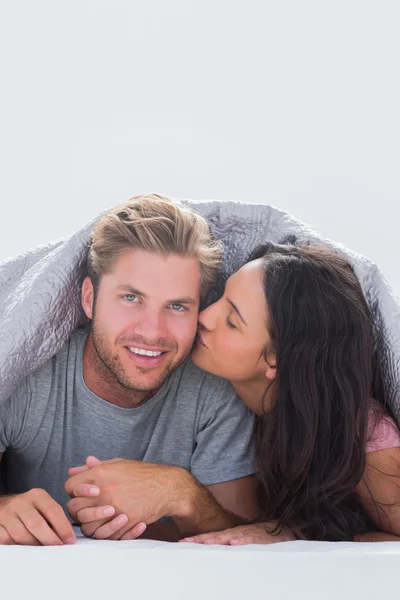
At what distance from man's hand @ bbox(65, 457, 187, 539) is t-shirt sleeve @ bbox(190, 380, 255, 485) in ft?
0.55

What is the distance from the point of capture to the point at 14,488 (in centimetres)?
174

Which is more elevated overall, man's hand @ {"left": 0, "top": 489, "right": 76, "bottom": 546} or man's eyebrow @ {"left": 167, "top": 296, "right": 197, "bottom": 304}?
man's eyebrow @ {"left": 167, "top": 296, "right": 197, "bottom": 304}

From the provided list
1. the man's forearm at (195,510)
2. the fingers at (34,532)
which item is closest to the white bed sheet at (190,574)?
the fingers at (34,532)

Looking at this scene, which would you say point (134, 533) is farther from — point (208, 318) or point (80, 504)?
point (208, 318)

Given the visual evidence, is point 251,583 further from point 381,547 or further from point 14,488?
point 14,488

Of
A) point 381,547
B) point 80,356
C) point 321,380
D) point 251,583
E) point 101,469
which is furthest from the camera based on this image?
point 80,356

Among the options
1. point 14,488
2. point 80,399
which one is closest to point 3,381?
point 80,399

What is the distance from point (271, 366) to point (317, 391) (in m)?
0.09

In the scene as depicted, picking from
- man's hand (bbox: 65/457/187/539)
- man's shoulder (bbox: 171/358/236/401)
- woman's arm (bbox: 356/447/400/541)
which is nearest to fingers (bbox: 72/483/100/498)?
man's hand (bbox: 65/457/187/539)

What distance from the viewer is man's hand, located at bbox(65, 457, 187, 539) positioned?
1.40 m

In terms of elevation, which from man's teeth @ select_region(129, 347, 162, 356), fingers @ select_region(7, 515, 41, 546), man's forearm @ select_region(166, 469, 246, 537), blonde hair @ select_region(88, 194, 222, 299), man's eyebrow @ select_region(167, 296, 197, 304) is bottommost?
man's forearm @ select_region(166, 469, 246, 537)

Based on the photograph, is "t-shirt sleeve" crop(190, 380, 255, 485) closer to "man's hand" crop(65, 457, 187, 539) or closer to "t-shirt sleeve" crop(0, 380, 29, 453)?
"man's hand" crop(65, 457, 187, 539)

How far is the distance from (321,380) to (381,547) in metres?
0.36

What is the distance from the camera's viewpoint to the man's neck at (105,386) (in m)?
1.62
